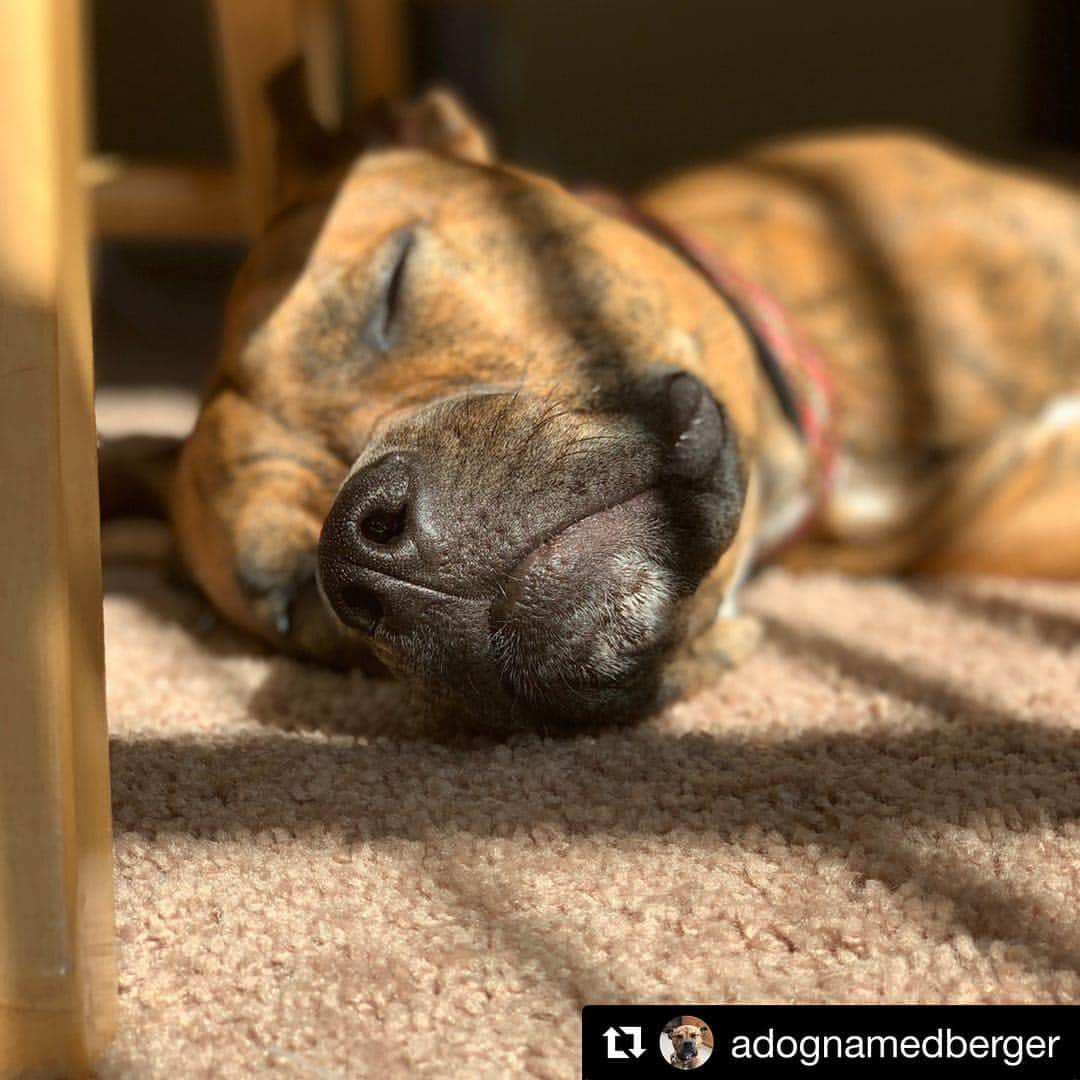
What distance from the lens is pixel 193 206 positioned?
10.1ft

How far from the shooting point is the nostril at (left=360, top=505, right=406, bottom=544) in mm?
1155

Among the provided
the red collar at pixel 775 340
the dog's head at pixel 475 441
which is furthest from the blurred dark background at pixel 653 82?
the dog's head at pixel 475 441

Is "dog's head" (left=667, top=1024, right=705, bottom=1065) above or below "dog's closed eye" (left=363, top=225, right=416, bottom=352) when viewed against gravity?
below

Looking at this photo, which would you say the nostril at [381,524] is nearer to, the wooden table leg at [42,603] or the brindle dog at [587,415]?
the brindle dog at [587,415]

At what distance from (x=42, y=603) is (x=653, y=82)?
14.6ft

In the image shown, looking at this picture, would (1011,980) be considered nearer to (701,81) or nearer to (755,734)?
(755,734)

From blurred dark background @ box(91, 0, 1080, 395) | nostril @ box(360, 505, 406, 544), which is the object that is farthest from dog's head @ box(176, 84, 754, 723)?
blurred dark background @ box(91, 0, 1080, 395)

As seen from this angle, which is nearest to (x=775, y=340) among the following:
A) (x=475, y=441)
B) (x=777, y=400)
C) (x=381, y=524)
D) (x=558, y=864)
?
(x=777, y=400)

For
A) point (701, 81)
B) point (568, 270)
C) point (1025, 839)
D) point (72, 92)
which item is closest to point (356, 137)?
point (568, 270)

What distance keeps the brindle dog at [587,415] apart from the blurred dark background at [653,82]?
266 centimetres

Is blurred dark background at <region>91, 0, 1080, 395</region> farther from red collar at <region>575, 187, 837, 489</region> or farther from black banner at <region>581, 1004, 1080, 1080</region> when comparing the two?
black banner at <region>581, 1004, 1080, 1080</region>

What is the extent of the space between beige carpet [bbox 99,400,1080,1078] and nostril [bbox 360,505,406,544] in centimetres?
21

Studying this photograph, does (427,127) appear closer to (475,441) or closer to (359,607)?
(475,441)

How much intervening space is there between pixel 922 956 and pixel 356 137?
53.7 inches
